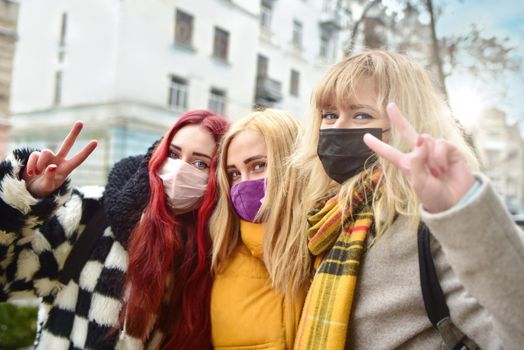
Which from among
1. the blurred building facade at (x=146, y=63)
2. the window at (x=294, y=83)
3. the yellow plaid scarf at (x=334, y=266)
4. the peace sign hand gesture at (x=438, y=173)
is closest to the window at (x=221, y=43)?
the blurred building facade at (x=146, y=63)

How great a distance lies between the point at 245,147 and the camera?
191cm

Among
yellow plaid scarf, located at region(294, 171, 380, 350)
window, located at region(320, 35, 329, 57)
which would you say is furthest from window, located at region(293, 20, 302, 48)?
yellow plaid scarf, located at region(294, 171, 380, 350)

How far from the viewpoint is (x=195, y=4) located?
11.5 meters

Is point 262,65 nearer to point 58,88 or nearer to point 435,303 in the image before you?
point 58,88

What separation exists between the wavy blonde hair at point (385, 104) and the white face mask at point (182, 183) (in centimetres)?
52

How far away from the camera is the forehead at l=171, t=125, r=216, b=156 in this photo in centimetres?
202

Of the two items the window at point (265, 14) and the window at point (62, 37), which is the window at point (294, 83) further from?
the window at point (62, 37)

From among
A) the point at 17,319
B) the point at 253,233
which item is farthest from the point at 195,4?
the point at 253,233

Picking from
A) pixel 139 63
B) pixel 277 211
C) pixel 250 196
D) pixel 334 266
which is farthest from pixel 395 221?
pixel 139 63

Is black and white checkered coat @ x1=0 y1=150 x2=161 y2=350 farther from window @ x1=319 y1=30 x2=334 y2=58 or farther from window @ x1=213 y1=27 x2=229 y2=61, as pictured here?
window @ x1=319 y1=30 x2=334 y2=58

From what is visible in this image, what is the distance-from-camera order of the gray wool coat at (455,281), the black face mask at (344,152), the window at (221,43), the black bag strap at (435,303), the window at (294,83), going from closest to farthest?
1. the gray wool coat at (455,281)
2. the black bag strap at (435,303)
3. the black face mask at (344,152)
4. the window at (221,43)
5. the window at (294,83)

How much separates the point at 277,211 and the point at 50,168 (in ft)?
2.81

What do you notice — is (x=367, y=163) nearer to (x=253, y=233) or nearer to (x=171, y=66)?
(x=253, y=233)

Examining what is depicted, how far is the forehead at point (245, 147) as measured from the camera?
6.23 ft
